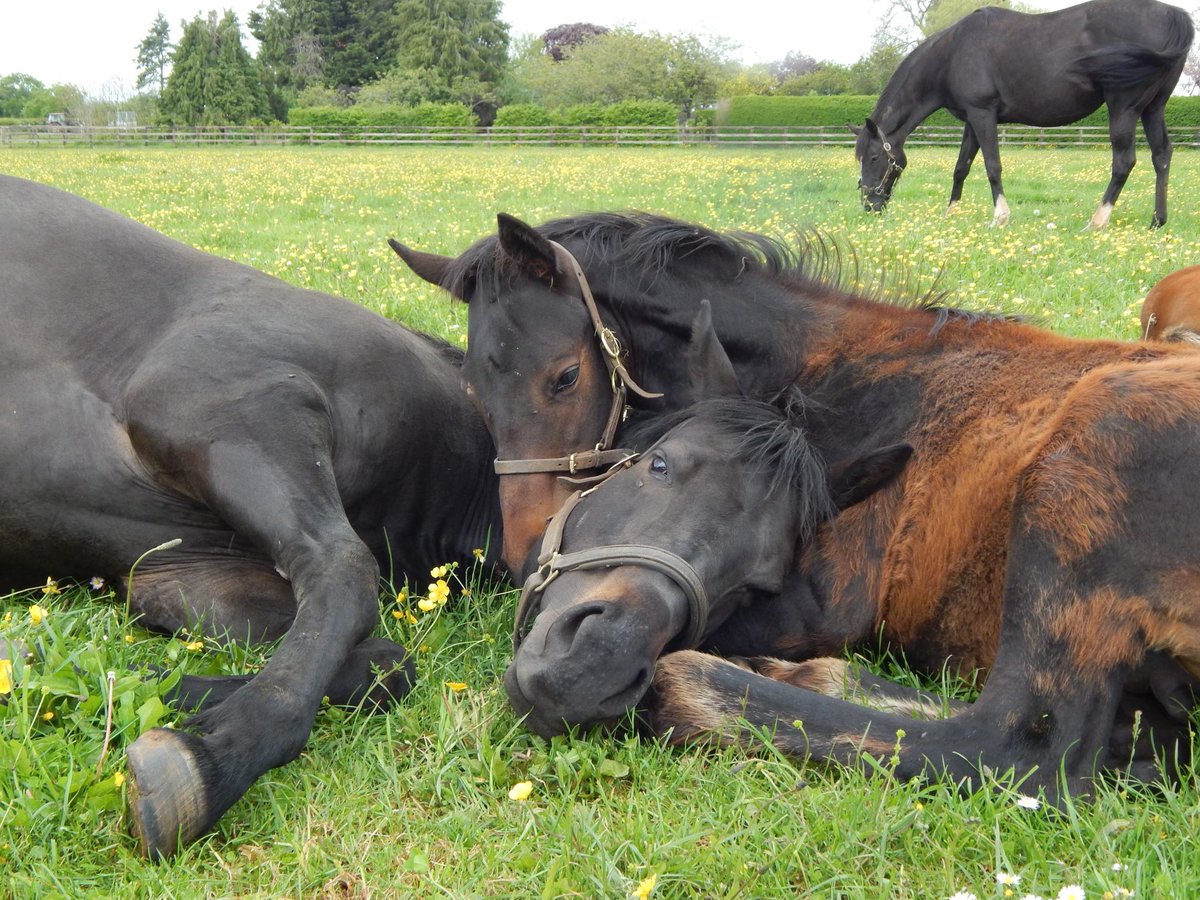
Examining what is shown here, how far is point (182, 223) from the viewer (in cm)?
1257

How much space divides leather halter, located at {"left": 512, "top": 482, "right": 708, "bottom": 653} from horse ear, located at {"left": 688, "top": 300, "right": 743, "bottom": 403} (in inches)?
27.9

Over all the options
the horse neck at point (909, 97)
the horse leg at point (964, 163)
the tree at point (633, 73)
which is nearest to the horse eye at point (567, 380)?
the horse leg at point (964, 163)

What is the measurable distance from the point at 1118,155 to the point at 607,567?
13212 millimetres

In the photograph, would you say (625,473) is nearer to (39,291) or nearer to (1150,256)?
(39,291)

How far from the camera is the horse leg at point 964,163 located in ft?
48.4

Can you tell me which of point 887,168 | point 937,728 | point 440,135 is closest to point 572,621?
point 937,728

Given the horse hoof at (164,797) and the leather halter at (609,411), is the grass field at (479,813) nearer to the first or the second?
the horse hoof at (164,797)

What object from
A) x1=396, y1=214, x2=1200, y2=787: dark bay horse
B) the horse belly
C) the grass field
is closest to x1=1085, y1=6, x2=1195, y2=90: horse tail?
the grass field

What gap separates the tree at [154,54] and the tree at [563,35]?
34396 mm

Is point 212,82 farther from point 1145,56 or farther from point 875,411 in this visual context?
point 875,411

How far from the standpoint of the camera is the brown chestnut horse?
5672 millimetres

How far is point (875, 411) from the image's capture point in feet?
12.1

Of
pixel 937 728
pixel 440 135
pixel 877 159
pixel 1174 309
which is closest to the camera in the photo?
pixel 937 728

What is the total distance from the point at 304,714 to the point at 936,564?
1.95 meters
